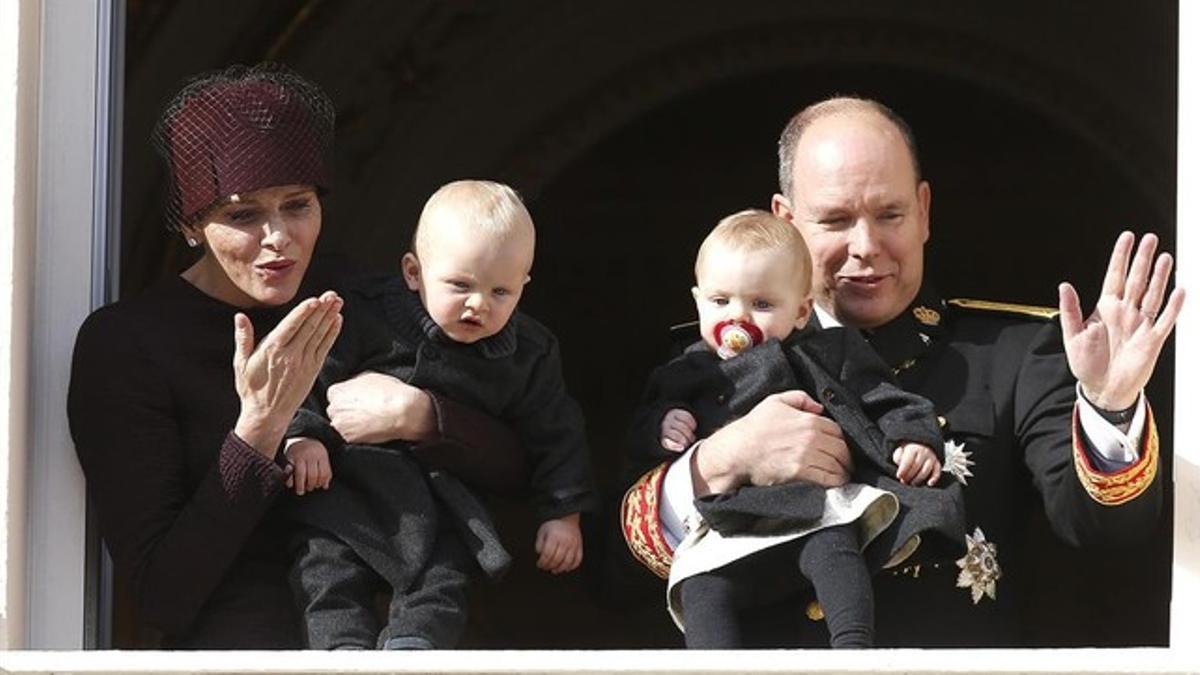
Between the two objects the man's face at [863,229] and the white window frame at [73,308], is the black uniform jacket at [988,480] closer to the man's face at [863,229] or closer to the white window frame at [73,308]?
the man's face at [863,229]

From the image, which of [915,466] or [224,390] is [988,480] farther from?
[224,390]

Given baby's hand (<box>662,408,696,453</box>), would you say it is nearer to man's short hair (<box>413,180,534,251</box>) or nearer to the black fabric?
the black fabric

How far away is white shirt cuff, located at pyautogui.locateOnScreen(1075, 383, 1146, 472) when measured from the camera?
455cm

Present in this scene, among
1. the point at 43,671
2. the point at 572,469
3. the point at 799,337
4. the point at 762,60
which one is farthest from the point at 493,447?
the point at 762,60

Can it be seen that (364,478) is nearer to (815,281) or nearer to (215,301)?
(215,301)

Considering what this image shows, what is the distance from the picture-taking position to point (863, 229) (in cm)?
496

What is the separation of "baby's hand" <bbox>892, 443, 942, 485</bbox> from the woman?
50 centimetres

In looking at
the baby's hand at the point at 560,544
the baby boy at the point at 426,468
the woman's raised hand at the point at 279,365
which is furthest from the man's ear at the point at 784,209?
the woman's raised hand at the point at 279,365

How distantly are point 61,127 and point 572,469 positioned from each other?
30.6 inches

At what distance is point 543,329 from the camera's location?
4.88 m

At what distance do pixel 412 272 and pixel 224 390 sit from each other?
279 mm

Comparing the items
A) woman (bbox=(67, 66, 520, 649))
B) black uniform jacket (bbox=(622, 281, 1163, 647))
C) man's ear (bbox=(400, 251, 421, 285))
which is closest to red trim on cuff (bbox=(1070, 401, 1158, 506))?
black uniform jacket (bbox=(622, 281, 1163, 647))

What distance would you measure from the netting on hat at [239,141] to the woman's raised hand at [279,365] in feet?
0.75

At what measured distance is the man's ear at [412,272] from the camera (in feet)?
15.6
